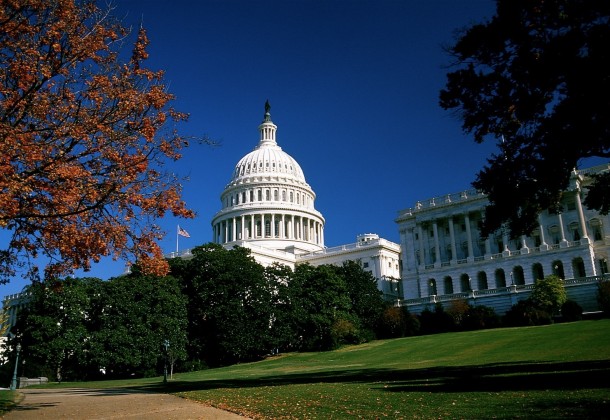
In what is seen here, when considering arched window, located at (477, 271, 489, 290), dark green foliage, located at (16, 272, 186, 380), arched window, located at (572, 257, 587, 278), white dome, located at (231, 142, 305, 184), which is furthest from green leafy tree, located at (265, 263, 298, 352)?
white dome, located at (231, 142, 305, 184)

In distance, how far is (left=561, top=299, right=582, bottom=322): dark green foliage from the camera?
59.7 metres

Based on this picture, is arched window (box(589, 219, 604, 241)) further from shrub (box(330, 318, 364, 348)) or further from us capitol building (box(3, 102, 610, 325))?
shrub (box(330, 318, 364, 348))

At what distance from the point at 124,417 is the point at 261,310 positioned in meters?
48.8

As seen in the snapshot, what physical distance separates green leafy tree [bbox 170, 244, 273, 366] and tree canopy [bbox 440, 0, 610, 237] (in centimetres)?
4079

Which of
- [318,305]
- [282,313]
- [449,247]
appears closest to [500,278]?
[449,247]

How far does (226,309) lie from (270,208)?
7344 cm

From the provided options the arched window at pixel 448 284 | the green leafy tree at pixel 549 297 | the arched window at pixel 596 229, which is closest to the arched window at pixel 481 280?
the arched window at pixel 448 284

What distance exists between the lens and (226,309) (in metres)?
61.0

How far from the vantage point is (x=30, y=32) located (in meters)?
14.4

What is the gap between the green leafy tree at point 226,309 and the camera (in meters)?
60.8

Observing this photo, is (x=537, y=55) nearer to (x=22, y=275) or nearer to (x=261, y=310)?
(x=22, y=275)

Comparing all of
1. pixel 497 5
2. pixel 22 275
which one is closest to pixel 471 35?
pixel 497 5

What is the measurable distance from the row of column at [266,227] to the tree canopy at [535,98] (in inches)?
4279

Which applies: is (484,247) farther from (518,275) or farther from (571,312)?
(571,312)
